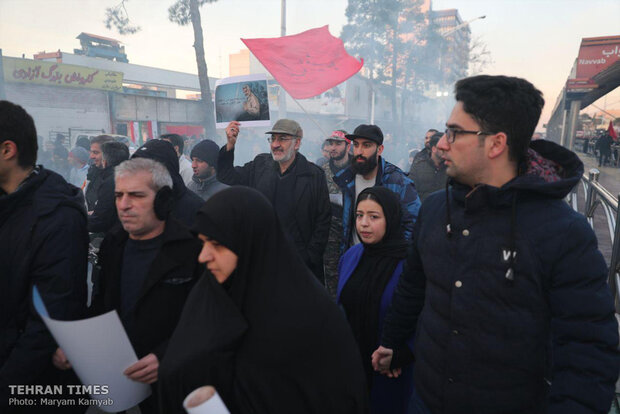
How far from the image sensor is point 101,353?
5.75ft

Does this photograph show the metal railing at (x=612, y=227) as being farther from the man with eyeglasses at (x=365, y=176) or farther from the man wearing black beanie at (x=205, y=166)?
the man wearing black beanie at (x=205, y=166)

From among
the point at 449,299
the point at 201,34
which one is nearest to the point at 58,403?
the point at 449,299

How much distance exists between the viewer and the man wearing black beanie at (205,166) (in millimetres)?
5180

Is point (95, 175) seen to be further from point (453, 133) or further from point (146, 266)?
point (453, 133)

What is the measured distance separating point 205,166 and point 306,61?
145 inches

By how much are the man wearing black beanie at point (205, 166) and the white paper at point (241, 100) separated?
37 centimetres

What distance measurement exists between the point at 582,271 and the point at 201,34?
16.4 metres

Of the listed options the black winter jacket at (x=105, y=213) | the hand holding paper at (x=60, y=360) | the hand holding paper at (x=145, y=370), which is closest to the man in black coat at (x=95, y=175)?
the black winter jacket at (x=105, y=213)

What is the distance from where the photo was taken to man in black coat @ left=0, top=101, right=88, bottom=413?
6.26ft

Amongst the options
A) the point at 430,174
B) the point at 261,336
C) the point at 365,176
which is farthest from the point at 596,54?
the point at 261,336

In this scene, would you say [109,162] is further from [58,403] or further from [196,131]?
[196,131]

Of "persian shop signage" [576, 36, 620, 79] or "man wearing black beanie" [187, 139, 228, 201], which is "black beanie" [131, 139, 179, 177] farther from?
"persian shop signage" [576, 36, 620, 79]

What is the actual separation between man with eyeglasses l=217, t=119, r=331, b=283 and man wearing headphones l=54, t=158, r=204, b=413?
5.53 feet

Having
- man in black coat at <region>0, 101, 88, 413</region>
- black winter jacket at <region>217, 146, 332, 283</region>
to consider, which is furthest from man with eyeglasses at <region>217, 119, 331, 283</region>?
man in black coat at <region>0, 101, 88, 413</region>
